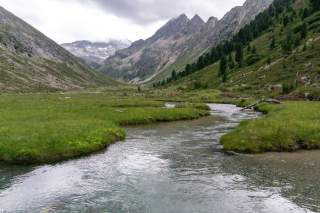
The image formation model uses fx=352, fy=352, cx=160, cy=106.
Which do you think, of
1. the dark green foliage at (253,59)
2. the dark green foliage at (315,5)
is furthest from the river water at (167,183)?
the dark green foliage at (315,5)

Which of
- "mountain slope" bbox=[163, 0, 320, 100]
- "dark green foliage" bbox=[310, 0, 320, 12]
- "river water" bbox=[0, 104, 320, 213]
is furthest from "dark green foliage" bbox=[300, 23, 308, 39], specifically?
"river water" bbox=[0, 104, 320, 213]

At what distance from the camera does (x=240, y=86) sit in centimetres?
12950

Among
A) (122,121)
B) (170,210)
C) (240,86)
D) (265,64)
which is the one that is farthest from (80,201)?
(265,64)

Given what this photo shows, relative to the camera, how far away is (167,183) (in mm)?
23969

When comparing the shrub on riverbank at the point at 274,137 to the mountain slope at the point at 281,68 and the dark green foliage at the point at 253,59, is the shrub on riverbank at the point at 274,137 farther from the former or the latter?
the dark green foliage at the point at 253,59

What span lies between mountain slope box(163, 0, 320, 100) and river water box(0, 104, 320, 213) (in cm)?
5791

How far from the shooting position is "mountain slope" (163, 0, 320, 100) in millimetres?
101750

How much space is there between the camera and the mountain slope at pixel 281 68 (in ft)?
334

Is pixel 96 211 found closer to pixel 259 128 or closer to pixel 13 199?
pixel 13 199

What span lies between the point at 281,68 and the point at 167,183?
4461 inches

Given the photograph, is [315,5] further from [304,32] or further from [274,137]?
[274,137]

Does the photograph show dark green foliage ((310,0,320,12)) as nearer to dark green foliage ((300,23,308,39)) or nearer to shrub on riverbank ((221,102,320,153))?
dark green foliage ((300,23,308,39))

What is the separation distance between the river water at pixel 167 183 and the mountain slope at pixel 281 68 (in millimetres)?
57907

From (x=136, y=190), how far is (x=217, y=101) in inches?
3297
